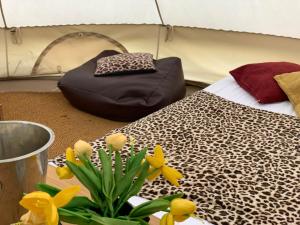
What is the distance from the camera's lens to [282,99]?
244 cm

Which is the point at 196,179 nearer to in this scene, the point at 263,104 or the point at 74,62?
the point at 263,104

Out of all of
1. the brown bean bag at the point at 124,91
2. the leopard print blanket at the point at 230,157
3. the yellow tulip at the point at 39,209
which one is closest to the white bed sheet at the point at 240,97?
the leopard print blanket at the point at 230,157

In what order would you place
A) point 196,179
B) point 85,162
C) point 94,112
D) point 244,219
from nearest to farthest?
1. point 85,162
2. point 244,219
3. point 196,179
4. point 94,112

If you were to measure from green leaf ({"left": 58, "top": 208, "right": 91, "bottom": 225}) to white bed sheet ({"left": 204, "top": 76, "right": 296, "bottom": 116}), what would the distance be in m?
1.81

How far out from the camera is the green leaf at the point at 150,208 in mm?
694

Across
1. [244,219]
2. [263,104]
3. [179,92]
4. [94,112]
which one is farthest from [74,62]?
[244,219]

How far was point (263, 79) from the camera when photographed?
2.61 m

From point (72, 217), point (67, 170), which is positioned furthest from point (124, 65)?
point (72, 217)

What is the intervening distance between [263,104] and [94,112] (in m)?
1.34

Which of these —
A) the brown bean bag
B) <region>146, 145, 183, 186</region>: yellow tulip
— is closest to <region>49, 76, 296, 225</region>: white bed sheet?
the brown bean bag

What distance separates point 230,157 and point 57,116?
188 cm

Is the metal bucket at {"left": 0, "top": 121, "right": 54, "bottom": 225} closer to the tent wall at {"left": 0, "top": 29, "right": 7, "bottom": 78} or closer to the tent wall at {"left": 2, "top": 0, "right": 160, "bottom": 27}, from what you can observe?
the tent wall at {"left": 2, "top": 0, "right": 160, "bottom": 27}

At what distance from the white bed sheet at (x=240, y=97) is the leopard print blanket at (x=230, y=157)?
0.56 ft

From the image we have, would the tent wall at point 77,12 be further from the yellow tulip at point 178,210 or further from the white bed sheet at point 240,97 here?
the yellow tulip at point 178,210
